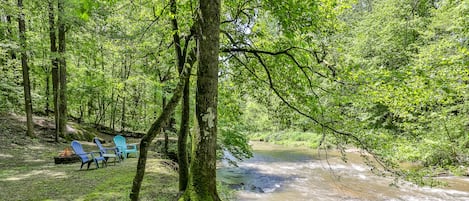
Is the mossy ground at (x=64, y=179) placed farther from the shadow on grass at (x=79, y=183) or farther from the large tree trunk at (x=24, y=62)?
the large tree trunk at (x=24, y=62)

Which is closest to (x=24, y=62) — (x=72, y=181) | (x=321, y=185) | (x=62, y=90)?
(x=62, y=90)

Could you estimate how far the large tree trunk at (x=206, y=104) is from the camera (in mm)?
2812

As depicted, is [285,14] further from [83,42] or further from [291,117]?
[83,42]

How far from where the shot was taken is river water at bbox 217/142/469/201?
8.35 metres

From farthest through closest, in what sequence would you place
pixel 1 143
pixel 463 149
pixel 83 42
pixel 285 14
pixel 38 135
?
1. pixel 83 42
2. pixel 38 135
3. pixel 463 149
4. pixel 1 143
5. pixel 285 14

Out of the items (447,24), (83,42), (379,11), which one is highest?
(379,11)

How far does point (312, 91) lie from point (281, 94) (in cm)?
56

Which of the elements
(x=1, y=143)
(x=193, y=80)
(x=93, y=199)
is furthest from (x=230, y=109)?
(x=1, y=143)

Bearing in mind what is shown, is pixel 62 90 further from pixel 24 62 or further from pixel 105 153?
pixel 105 153

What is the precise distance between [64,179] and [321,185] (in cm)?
794

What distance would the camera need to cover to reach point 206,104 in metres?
2.82

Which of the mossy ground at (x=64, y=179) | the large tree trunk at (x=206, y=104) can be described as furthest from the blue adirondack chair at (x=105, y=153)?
the large tree trunk at (x=206, y=104)

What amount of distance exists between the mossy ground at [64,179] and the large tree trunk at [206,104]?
7.34ft

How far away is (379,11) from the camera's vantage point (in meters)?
21.3
